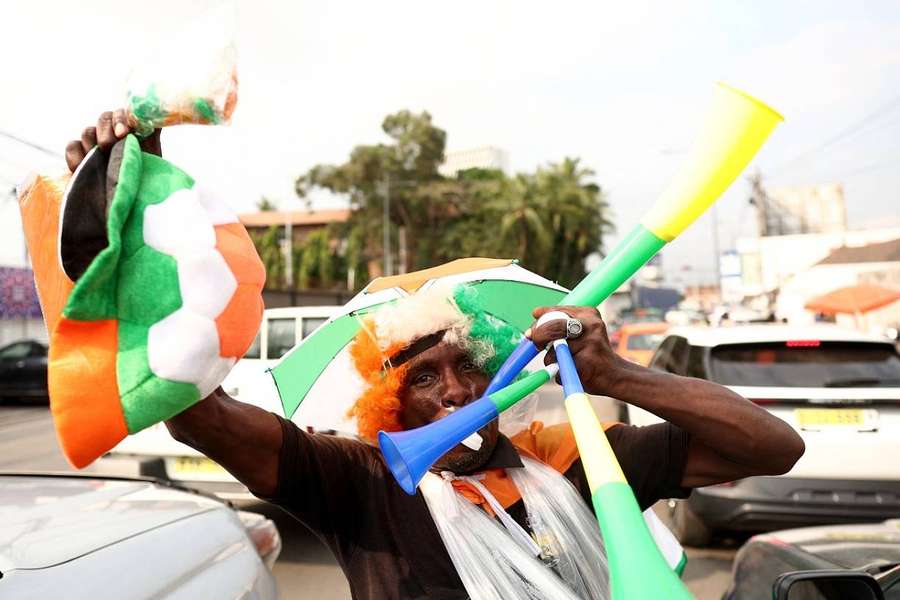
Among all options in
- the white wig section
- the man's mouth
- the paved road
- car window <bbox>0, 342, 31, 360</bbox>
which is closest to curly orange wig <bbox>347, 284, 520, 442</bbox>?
the white wig section

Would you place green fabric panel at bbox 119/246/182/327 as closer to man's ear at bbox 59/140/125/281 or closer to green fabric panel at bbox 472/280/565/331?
man's ear at bbox 59/140/125/281

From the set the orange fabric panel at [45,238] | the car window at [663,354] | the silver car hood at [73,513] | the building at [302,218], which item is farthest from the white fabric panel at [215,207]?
the building at [302,218]

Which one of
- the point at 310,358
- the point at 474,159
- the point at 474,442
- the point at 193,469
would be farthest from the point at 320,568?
the point at 474,159

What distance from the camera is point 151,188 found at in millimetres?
1128

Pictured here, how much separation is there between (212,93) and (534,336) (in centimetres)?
75

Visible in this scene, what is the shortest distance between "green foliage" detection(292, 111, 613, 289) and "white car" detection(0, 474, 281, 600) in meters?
36.4

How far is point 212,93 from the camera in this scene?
108 centimetres

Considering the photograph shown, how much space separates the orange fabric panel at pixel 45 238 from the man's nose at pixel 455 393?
96 cm

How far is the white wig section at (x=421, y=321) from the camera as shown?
1.91 m

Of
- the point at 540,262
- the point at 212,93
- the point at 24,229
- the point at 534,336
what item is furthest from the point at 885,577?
the point at 540,262

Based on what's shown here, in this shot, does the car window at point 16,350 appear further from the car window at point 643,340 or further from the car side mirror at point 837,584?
A: the car side mirror at point 837,584

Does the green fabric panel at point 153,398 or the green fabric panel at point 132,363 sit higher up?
the green fabric panel at point 132,363

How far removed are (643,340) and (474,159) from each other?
3406 centimetres

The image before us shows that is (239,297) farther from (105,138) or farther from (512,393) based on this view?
(512,393)
